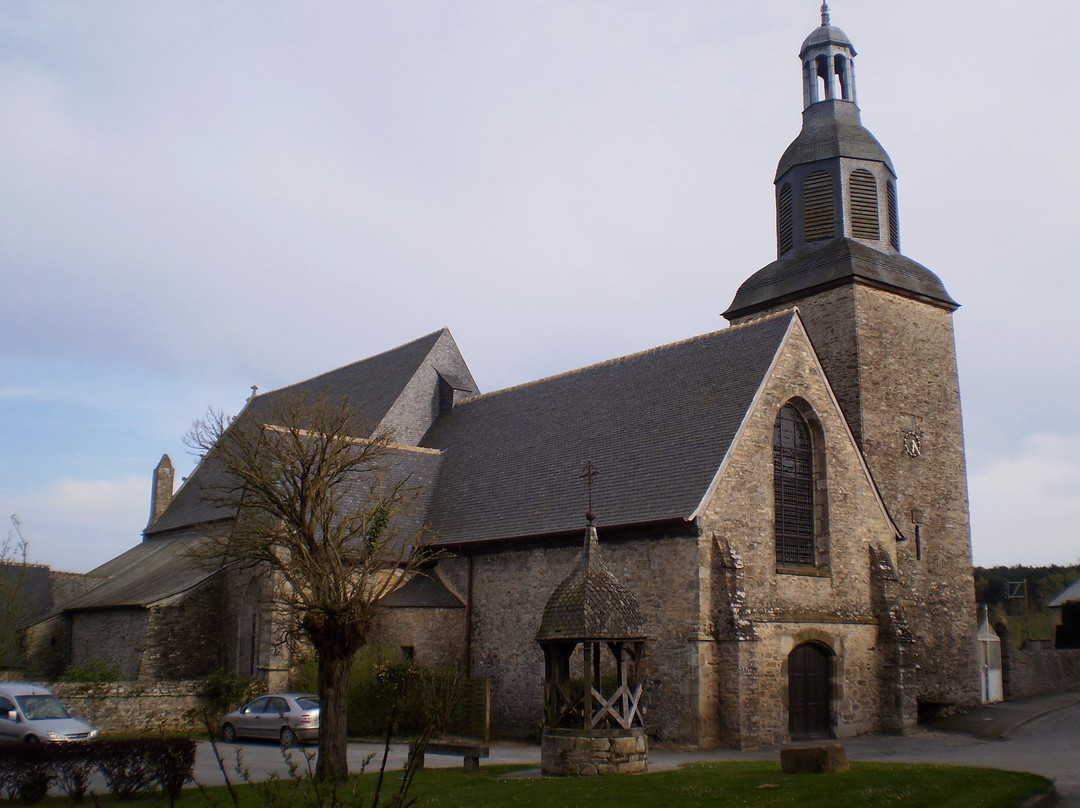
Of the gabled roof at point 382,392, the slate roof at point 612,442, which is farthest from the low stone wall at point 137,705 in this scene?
the gabled roof at point 382,392

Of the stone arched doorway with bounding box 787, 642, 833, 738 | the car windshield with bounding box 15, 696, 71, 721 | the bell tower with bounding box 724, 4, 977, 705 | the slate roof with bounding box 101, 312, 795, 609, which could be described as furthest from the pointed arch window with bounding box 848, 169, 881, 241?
the car windshield with bounding box 15, 696, 71, 721

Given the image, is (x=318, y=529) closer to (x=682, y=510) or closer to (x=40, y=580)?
(x=682, y=510)

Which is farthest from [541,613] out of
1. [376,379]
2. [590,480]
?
[376,379]

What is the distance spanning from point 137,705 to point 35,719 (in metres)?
4.04

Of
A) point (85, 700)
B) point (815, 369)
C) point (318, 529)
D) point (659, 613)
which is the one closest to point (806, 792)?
point (659, 613)

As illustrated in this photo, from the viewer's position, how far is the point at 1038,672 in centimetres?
3219

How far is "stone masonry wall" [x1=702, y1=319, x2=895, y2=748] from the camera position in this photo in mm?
19047

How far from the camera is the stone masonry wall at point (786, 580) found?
1905cm

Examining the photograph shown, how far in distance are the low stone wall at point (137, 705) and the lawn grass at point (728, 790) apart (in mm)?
8165

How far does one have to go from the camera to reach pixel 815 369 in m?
22.9

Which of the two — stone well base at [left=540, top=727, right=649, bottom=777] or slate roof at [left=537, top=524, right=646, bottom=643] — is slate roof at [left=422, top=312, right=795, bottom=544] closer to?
slate roof at [left=537, top=524, right=646, bottom=643]

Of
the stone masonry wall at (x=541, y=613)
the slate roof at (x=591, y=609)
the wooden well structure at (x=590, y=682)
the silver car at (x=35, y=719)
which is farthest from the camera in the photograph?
the stone masonry wall at (x=541, y=613)

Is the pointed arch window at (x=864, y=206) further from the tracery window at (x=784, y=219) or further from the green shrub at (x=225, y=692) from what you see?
the green shrub at (x=225, y=692)

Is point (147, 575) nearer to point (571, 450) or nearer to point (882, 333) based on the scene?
point (571, 450)
